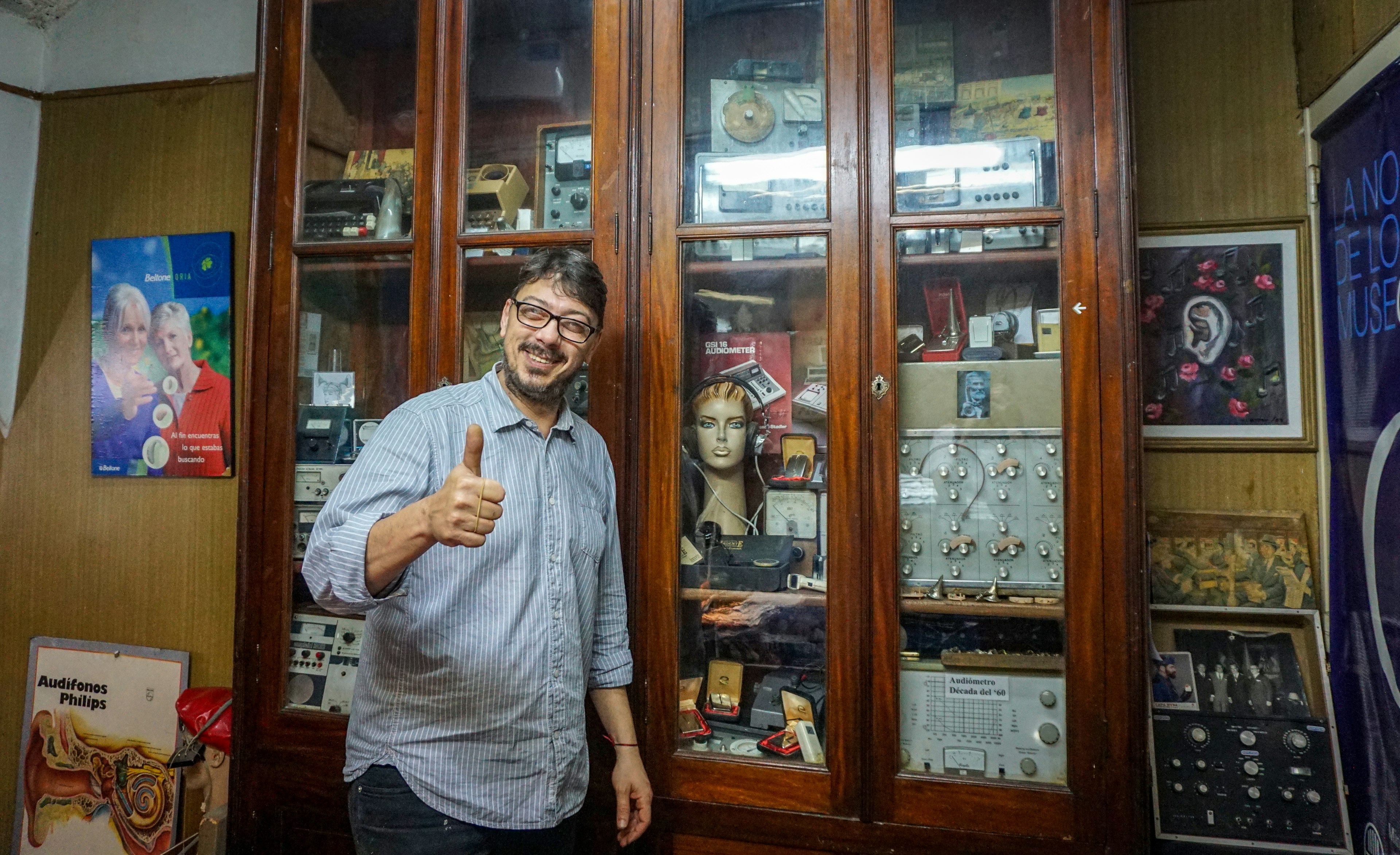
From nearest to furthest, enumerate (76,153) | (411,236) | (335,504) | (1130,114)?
(335,504), (1130,114), (411,236), (76,153)

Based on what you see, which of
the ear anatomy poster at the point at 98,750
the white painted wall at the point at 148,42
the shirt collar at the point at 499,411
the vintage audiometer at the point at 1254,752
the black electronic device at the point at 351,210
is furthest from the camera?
the white painted wall at the point at 148,42

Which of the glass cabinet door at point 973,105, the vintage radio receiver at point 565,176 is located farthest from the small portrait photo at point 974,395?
the vintage radio receiver at point 565,176

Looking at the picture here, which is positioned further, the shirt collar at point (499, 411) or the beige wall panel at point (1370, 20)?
the beige wall panel at point (1370, 20)

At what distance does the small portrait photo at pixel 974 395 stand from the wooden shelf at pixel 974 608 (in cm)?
39

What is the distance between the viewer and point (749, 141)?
168 cm

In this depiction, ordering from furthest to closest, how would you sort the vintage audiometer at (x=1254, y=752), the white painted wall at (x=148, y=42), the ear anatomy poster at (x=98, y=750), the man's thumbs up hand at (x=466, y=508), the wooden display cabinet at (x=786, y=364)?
1. the white painted wall at (x=148, y=42)
2. the ear anatomy poster at (x=98, y=750)
3. the vintage audiometer at (x=1254, y=752)
4. the wooden display cabinet at (x=786, y=364)
5. the man's thumbs up hand at (x=466, y=508)

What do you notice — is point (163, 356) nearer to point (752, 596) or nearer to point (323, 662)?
point (323, 662)

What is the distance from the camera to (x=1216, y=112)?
1979 millimetres

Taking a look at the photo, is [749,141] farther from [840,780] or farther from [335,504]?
[840,780]

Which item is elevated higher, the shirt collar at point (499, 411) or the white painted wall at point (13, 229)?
the white painted wall at point (13, 229)

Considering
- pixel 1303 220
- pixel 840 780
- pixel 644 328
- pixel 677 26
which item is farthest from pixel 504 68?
pixel 1303 220

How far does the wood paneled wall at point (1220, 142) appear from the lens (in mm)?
1925

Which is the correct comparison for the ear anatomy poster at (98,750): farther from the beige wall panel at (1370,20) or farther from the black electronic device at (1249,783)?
the beige wall panel at (1370,20)

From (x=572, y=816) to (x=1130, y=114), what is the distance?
1724 mm
